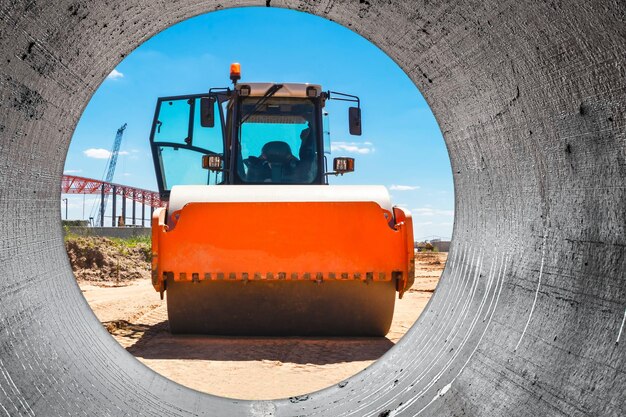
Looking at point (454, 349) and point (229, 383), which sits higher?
point (454, 349)

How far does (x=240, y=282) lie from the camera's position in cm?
512

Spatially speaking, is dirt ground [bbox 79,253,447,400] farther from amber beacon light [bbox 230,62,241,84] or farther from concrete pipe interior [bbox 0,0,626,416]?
amber beacon light [bbox 230,62,241,84]

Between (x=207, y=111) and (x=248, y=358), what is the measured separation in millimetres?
3073

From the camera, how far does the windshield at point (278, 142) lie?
6.93 m

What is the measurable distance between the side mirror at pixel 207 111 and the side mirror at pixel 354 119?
1.61 m

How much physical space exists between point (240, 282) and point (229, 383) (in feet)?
4.02

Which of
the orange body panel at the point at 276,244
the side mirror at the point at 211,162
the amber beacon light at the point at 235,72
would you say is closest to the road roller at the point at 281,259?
the orange body panel at the point at 276,244

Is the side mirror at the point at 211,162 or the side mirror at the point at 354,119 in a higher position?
the side mirror at the point at 354,119

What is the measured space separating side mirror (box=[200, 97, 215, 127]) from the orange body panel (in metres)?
2.08

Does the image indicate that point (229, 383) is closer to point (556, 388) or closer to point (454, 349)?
point (454, 349)

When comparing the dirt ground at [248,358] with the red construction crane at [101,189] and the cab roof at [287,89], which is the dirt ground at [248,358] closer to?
the cab roof at [287,89]

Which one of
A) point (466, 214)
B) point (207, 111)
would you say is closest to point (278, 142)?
point (207, 111)

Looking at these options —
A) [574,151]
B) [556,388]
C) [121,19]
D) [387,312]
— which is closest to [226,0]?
[121,19]

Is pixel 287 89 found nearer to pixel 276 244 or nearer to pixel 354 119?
pixel 354 119
